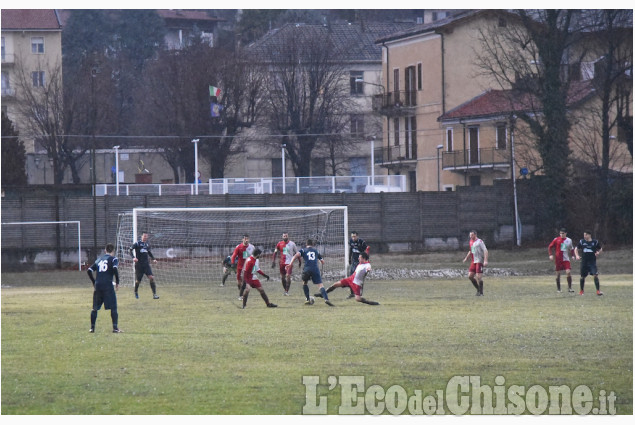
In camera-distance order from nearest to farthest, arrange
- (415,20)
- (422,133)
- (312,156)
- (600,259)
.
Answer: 1. (600,259)
2. (422,133)
3. (312,156)
4. (415,20)

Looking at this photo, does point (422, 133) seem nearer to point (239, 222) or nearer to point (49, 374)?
point (239, 222)

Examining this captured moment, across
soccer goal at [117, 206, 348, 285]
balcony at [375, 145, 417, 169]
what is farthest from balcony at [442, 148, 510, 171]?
soccer goal at [117, 206, 348, 285]

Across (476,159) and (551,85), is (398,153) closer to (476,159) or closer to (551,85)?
(476,159)

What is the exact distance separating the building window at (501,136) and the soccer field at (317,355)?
33.1m

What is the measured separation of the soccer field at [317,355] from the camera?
13.4 meters

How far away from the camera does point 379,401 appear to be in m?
13.4

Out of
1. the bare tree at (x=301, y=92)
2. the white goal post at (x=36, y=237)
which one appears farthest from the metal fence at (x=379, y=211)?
the bare tree at (x=301, y=92)

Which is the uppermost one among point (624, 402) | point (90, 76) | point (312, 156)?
point (90, 76)

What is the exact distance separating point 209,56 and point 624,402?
58005 mm

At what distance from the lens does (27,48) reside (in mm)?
73938

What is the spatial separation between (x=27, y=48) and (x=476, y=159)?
32.1 metres

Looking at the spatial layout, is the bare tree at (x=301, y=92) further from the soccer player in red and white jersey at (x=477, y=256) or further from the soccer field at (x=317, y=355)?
the soccer field at (x=317, y=355)

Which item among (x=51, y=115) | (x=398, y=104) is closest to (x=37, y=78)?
(x=51, y=115)

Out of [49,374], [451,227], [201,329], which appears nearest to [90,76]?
[451,227]
